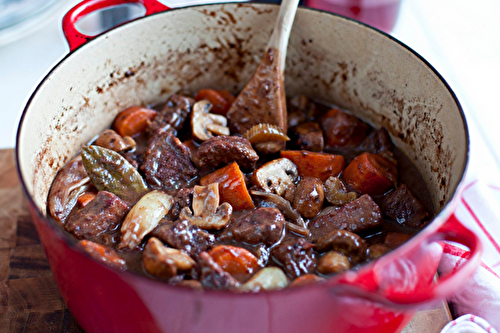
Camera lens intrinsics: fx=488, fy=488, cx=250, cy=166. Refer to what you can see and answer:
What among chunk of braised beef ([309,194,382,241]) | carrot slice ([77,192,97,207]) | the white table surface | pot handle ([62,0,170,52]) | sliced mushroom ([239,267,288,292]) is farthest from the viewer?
the white table surface

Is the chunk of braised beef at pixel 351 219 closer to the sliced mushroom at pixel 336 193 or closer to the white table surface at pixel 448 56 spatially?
the sliced mushroom at pixel 336 193

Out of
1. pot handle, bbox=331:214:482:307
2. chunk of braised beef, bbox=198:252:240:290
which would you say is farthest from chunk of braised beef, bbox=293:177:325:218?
pot handle, bbox=331:214:482:307

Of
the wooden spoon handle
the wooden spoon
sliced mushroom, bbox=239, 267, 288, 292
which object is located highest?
the wooden spoon handle

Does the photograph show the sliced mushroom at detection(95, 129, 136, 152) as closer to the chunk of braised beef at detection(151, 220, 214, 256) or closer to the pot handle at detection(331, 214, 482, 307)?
the chunk of braised beef at detection(151, 220, 214, 256)

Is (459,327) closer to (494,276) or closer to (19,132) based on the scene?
(494,276)

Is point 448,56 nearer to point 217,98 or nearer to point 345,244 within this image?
point 217,98

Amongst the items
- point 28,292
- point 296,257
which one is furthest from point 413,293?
point 28,292

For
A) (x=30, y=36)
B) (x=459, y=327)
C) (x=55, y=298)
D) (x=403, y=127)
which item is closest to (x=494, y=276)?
(x=459, y=327)
